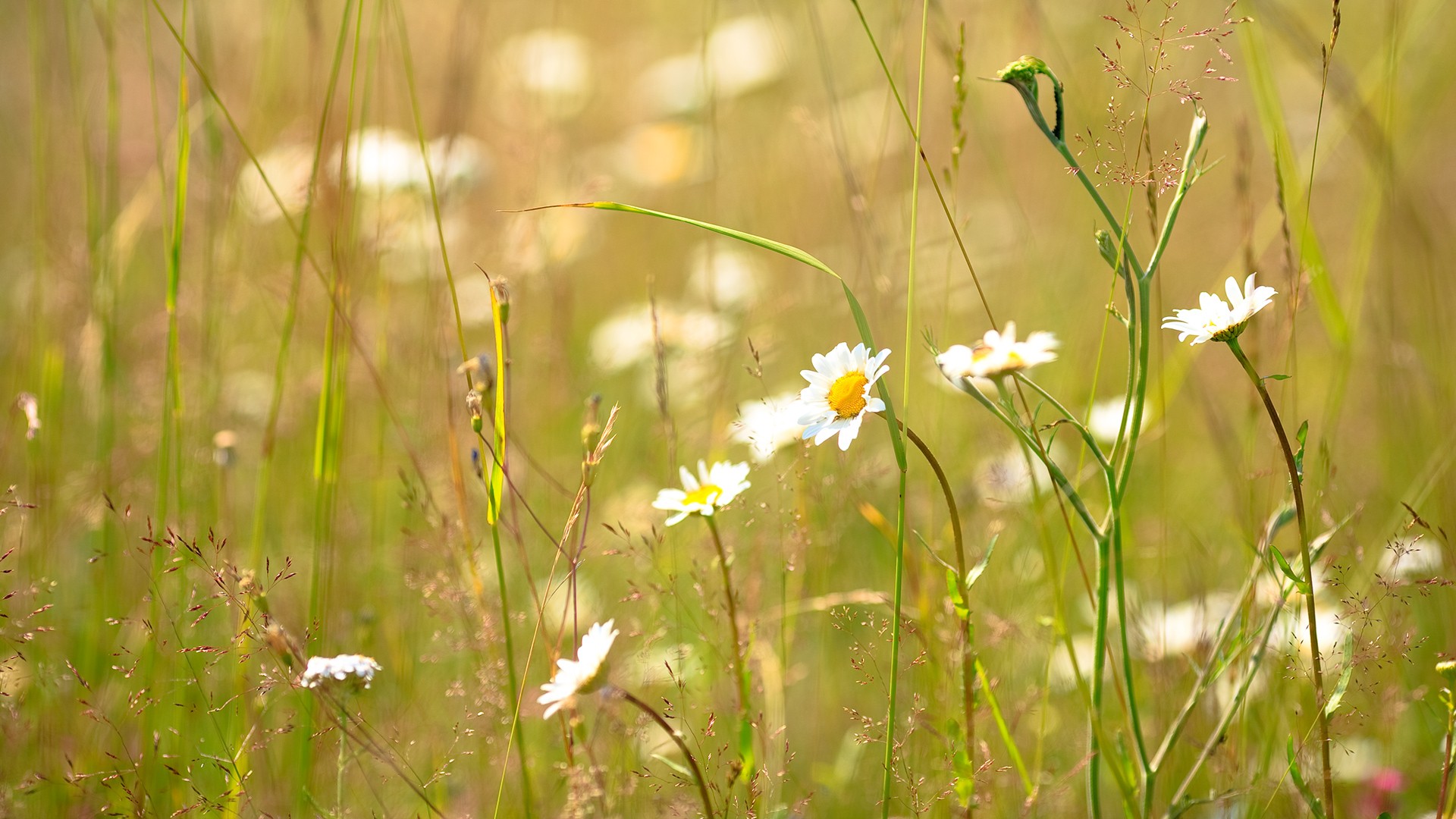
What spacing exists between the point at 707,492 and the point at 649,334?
1.40 metres

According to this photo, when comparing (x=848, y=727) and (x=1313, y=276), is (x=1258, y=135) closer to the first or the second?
(x=1313, y=276)

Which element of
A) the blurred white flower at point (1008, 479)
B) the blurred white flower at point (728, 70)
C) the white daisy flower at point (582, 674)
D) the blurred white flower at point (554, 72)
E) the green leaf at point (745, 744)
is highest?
the blurred white flower at point (728, 70)

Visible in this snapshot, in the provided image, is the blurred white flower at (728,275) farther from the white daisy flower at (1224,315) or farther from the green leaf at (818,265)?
the white daisy flower at (1224,315)

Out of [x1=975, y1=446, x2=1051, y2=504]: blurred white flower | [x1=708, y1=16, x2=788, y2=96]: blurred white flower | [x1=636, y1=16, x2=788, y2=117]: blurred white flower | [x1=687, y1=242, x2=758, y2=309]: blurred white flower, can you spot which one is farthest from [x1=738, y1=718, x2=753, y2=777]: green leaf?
[x1=708, y1=16, x2=788, y2=96]: blurred white flower

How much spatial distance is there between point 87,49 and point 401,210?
162 inches

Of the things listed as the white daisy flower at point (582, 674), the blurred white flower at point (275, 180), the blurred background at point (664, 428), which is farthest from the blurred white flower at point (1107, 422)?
the blurred white flower at point (275, 180)

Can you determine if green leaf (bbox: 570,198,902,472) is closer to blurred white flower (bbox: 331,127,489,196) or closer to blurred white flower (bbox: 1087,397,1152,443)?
blurred white flower (bbox: 1087,397,1152,443)

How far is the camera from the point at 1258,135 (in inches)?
179

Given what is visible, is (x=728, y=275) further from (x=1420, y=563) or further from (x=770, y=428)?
(x=1420, y=563)

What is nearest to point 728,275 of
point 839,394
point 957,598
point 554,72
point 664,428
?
point 554,72

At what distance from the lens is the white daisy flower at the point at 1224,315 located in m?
0.95

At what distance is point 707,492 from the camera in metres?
1.24

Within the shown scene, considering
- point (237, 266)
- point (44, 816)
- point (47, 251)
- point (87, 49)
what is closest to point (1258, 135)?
point (237, 266)

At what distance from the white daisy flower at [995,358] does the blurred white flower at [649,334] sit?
1356mm
